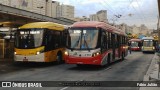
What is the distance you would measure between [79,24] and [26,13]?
43.4ft

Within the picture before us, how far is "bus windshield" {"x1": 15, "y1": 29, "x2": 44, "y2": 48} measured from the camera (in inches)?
887

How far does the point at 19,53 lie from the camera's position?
22.6m

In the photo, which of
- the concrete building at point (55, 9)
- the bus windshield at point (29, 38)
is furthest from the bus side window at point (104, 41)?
the concrete building at point (55, 9)

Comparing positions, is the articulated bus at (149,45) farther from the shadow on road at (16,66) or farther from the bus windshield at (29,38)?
the bus windshield at (29,38)

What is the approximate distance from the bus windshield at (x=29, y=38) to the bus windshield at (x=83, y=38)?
2495mm

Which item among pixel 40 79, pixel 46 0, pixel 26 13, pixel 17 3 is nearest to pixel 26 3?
pixel 17 3

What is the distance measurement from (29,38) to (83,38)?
4050mm

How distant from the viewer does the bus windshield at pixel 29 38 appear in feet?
73.9

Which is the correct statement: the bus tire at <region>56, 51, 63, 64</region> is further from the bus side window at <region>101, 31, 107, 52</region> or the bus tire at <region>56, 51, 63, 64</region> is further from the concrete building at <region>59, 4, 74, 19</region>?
the concrete building at <region>59, 4, 74, 19</region>

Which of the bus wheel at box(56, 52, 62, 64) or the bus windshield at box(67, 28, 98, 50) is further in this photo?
the bus wheel at box(56, 52, 62, 64)

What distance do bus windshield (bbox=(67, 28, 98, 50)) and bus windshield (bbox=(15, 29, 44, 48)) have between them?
2495 millimetres

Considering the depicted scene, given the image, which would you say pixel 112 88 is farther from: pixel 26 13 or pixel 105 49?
pixel 26 13

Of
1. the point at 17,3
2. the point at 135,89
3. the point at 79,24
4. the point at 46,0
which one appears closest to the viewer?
the point at 135,89

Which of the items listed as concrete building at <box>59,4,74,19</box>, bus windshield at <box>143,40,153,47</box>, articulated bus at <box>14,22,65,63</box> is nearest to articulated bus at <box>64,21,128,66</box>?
articulated bus at <box>14,22,65,63</box>
